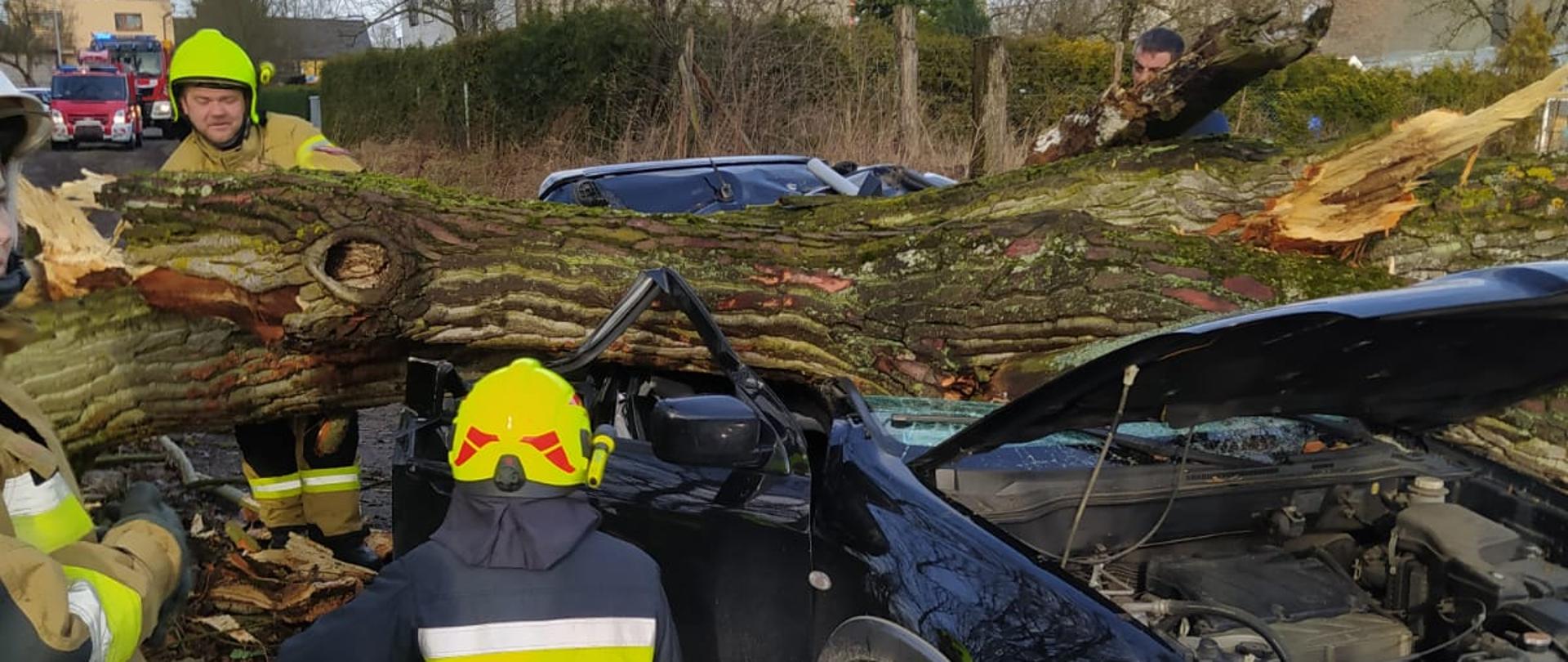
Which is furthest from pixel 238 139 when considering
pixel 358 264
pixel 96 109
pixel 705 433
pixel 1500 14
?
pixel 96 109

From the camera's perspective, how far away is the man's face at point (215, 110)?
187 inches

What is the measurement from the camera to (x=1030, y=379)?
3717 mm

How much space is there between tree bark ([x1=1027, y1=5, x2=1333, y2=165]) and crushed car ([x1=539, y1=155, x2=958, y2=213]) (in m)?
2.03

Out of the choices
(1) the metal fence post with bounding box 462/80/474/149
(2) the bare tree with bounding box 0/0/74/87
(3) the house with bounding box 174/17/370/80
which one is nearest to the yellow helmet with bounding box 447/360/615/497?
(1) the metal fence post with bounding box 462/80/474/149

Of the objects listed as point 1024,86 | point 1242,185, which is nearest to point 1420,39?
point 1024,86

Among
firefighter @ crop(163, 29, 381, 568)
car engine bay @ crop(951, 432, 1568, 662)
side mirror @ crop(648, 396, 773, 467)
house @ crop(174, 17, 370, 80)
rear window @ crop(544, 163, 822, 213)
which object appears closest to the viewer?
car engine bay @ crop(951, 432, 1568, 662)

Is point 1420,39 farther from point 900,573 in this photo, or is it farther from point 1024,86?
point 900,573

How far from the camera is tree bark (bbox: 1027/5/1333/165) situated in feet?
13.9

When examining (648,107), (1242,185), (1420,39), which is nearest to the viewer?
(1242,185)

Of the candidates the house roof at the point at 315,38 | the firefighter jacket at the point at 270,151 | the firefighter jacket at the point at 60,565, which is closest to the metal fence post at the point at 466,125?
the firefighter jacket at the point at 270,151

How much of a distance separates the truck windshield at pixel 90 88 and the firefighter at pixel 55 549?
30.5m

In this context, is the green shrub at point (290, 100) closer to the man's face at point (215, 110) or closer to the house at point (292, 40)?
the house at point (292, 40)

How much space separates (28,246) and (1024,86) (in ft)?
51.1

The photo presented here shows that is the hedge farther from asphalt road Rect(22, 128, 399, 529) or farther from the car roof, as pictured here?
asphalt road Rect(22, 128, 399, 529)
